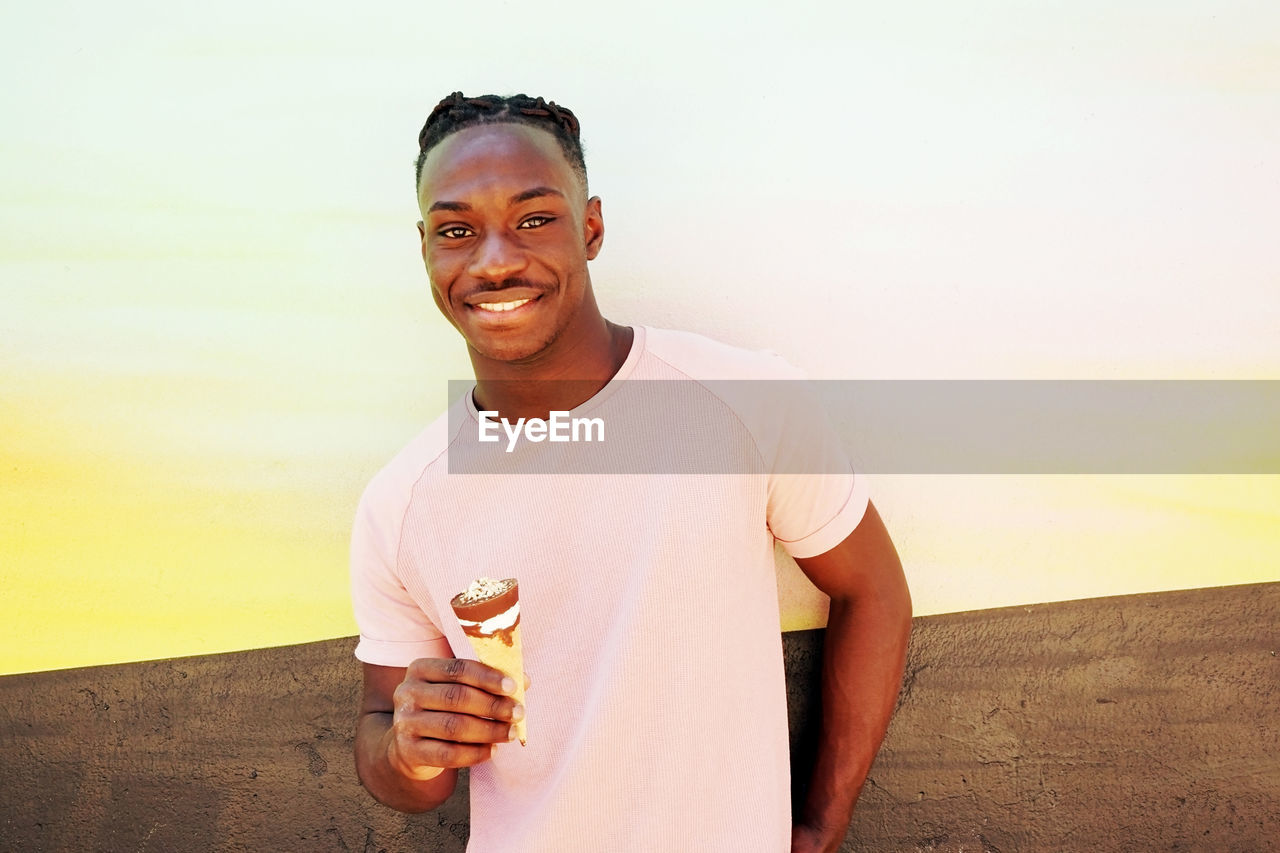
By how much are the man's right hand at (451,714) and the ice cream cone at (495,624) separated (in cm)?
2

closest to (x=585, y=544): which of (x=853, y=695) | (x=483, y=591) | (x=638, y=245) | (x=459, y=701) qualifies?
(x=483, y=591)

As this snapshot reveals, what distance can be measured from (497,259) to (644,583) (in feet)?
2.26

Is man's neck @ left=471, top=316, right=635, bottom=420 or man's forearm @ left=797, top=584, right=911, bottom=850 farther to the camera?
man's forearm @ left=797, top=584, right=911, bottom=850

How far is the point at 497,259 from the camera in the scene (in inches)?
74.0

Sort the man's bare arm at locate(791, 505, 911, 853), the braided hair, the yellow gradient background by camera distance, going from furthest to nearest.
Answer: the yellow gradient background → the man's bare arm at locate(791, 505, 911, 853) → the braided hair

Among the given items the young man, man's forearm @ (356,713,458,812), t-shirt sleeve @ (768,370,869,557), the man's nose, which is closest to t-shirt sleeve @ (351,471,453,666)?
the young man

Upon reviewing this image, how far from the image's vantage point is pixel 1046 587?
2408mm

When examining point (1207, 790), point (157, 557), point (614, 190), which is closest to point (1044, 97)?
point (614, 190)

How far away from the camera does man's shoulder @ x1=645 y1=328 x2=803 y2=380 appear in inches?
79.4

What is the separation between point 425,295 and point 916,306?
1.22 metres

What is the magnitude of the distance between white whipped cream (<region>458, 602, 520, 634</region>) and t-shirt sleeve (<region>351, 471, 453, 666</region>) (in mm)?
471
